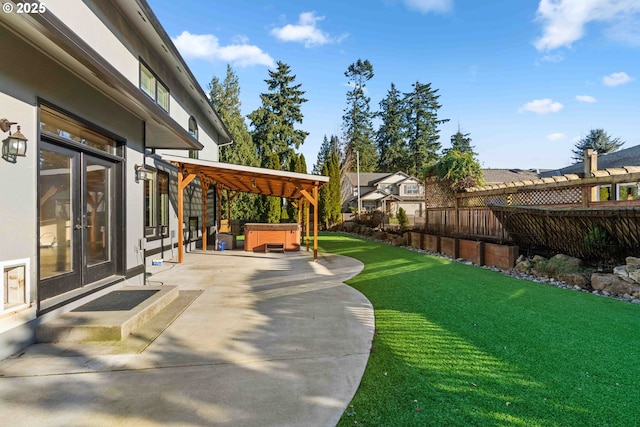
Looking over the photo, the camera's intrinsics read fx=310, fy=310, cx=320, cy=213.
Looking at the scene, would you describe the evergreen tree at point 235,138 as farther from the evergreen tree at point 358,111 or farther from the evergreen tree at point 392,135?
the evergreen tree at point 392,135

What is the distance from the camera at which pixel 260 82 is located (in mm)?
33875

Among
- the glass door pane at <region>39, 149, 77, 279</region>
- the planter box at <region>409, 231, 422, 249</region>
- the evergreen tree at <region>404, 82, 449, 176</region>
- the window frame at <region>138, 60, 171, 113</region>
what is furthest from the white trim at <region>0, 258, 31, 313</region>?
the evergreen tree at <region>404, 82, 449, 176</region>

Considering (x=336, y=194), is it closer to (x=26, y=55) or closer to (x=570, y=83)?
(x=570, y=83)

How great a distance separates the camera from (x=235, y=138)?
24.8 metres

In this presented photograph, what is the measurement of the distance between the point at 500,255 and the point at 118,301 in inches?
323

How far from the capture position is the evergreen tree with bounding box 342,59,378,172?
4303 centimetres

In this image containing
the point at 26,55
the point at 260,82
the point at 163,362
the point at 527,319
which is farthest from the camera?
the point at 260,82

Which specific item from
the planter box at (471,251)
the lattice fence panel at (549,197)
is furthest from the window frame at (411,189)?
the lattice fence panel at (549,197)

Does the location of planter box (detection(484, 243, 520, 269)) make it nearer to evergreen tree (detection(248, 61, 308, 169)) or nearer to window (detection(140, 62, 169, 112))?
window (detection(140, 62, 169, 112))

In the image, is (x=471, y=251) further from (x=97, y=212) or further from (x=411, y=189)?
(x=411, y=189)

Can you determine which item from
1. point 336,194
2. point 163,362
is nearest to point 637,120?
point 336,194

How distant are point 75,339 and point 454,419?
12.1ft

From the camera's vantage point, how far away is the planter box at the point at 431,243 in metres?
10.7

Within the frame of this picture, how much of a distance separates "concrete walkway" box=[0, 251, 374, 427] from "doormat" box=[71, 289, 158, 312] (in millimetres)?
625
